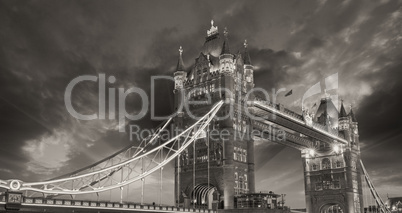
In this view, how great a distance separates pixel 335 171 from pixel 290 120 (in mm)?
25626

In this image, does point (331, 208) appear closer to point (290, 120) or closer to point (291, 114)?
point (291, 114)

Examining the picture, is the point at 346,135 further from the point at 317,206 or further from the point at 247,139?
the point at 247,139

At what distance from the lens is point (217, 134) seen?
7656 centimetres

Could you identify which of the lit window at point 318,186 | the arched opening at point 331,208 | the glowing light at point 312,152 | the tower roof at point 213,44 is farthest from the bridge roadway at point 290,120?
the arched opening at point 331,208

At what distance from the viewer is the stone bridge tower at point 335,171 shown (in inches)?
4289

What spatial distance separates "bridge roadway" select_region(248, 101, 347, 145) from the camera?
85081mm

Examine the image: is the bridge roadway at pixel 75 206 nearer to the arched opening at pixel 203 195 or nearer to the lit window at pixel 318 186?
the arched opening at pixel 203 195

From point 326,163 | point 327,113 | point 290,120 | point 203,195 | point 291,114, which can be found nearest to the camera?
point 203,195

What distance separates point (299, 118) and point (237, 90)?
2569cm

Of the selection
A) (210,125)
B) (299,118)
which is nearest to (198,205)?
(210,125)

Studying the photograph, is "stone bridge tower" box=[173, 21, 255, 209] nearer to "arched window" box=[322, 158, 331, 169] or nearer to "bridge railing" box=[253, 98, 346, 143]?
"bridge railing" box=[253, 98, 346, 143]

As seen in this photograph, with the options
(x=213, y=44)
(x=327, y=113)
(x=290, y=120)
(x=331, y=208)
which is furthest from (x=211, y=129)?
(x=331, y=208)

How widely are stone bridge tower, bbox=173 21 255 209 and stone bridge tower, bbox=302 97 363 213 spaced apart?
40.2 metres

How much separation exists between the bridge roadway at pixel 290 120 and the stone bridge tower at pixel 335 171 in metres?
3.43
